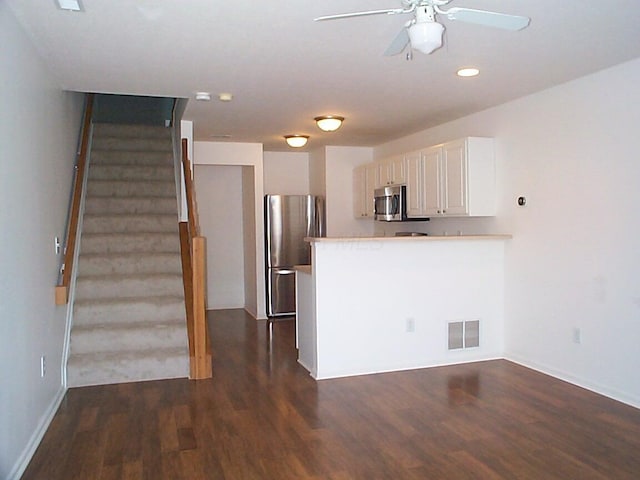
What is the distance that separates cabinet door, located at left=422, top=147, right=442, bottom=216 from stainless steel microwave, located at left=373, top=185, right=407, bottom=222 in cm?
43

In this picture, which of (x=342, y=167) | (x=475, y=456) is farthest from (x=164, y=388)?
(x=342, y=167)

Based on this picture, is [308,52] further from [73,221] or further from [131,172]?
[131,172]

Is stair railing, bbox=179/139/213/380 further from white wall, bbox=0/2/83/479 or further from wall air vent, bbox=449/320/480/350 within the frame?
wall air vent, bbox=449/320/480/350

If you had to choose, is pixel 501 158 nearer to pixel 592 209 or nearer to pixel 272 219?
pixel 592 209

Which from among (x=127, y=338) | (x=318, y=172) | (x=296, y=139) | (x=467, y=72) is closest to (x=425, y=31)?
(x=467, y=72)

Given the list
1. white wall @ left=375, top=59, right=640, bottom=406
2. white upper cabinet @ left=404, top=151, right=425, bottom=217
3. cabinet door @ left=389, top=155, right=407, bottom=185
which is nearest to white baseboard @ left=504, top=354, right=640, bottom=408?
white wall @ left=375, top=59, right=640, bottom=406

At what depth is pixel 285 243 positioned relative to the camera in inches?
295

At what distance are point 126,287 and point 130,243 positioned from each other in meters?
0.60

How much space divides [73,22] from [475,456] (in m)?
3.27

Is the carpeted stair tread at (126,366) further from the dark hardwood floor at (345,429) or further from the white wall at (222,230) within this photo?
the white wall at (222,230)

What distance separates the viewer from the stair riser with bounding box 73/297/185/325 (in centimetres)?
475

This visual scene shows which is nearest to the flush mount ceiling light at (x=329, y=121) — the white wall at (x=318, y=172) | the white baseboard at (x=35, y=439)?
the white wall at (x=318, y=172)

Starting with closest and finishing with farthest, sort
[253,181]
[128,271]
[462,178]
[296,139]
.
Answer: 1. [462,178]
2. [128,271]
3. [296,139]
4. [253,181]

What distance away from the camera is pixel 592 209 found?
4082 mm
